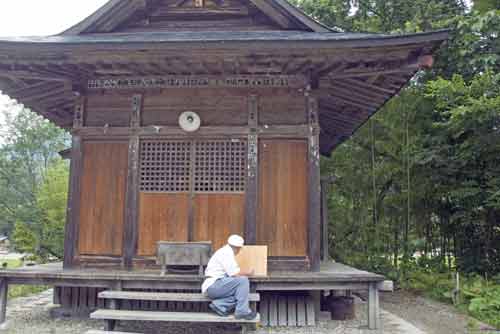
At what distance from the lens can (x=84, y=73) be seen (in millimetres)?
6301

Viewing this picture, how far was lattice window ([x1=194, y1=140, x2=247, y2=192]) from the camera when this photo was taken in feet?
20.4

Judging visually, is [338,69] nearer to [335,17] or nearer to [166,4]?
[166,4]

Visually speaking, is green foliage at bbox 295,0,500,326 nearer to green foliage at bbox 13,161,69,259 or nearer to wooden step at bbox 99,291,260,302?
wooden step at bbox 99,291,260,302

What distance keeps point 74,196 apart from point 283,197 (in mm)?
3078

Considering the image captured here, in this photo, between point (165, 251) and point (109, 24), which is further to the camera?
point (109, 24)

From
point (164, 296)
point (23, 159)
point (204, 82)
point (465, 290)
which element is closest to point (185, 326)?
point (164, 296)

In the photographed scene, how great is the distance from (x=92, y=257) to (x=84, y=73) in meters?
2.71

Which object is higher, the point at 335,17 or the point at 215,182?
the point at 335,17

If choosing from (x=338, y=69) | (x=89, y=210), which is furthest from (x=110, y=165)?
(x=338, y=69)

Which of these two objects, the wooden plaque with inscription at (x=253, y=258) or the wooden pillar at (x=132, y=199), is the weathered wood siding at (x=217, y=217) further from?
the wooden pillar at (x=132, y=199)

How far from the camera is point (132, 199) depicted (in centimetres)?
620

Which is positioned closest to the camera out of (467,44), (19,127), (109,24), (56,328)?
(56,328)

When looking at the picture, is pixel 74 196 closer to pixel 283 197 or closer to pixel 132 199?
pixel 132 199

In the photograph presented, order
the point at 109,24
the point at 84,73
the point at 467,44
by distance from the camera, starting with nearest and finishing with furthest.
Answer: the point at 84,73
the point at 109,24
the point at 467,44
